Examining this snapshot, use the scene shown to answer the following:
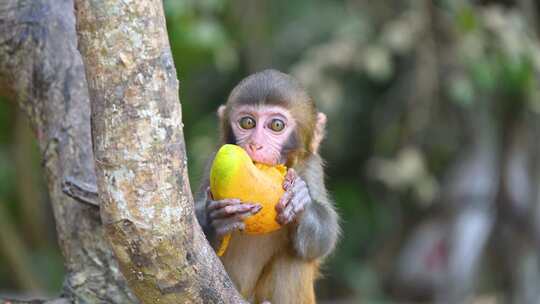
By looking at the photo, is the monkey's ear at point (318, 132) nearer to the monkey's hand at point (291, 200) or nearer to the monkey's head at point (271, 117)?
the monkey's head at point (271, 117)

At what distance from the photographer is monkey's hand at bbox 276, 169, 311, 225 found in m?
3.68

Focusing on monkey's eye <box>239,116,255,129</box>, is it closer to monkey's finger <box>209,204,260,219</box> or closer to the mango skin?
the mango skin

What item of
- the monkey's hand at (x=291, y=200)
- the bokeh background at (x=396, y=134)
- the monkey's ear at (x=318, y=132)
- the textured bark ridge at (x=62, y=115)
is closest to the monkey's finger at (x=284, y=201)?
the monkey's hand at (x=291, y=200)

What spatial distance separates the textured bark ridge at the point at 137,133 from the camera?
8.59 feet

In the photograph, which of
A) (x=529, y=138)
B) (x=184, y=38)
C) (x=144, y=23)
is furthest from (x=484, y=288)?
(x=144, y=23)

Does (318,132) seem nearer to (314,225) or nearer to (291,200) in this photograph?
(314,225)

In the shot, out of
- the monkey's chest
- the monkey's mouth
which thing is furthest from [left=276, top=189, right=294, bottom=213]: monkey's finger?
the monkey's chest

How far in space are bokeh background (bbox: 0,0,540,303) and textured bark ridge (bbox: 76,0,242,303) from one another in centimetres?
397

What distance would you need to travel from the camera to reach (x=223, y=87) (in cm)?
973

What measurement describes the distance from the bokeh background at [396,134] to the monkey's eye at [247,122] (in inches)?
95.0

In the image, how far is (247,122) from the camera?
437 cm

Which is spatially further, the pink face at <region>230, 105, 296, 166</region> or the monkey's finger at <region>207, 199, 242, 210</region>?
the pink face at <region>230, 105, 296, 166</region>

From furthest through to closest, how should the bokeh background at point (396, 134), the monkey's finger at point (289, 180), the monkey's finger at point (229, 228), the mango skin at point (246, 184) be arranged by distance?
1. the bokeh background at point (396, 134)
2. the monkey's finger at point (289, 180)
3. the monkey's finger at point (229, 228)
4. the mango skin at point (246, 184)

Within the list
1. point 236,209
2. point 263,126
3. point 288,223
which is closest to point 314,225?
point 288,223
